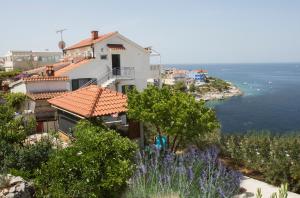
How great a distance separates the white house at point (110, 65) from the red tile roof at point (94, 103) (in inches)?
461

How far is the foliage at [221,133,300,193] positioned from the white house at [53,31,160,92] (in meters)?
18.1

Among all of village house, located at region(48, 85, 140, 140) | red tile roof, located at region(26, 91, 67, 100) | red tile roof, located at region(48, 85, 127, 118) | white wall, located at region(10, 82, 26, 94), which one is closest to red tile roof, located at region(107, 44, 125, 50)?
red tile roof, located at region(26, 91, 67, 100)

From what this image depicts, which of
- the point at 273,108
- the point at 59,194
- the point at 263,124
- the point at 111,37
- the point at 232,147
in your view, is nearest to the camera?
the point at 59,194

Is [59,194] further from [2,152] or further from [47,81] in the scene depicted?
[47,81]

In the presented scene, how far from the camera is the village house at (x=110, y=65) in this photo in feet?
103

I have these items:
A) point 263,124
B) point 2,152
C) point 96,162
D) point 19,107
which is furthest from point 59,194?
point 263,124

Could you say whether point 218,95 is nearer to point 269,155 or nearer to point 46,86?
point 46,86

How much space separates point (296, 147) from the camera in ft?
42.0

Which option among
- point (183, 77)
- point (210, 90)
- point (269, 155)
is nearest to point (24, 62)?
point (269, 155)

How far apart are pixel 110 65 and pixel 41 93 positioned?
9656 mm

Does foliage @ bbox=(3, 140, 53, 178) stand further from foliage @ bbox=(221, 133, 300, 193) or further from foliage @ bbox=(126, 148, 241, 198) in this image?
foliage @ bbox=(221, 133, 300, 193)

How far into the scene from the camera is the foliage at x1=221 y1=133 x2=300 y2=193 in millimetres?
12219

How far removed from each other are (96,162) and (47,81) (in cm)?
1857

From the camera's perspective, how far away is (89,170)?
30.1 feet
